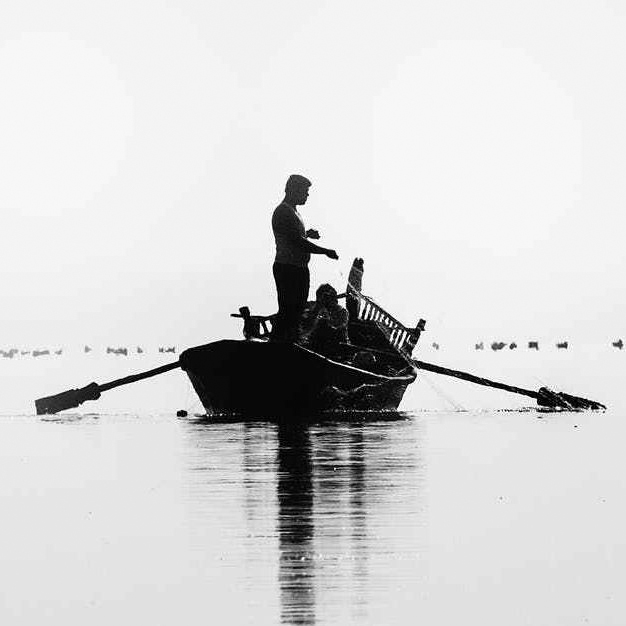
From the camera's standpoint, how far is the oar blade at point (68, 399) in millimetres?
27016

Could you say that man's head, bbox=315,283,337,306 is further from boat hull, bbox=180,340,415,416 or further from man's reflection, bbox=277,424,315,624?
man's reflection, bbox=277,424,315,624

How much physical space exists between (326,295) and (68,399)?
16.5 feet

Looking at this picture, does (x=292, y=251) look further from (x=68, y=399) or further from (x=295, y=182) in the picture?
(x=68, y=399)

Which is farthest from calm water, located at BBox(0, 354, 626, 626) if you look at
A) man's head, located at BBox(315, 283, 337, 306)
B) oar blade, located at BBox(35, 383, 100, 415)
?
man's head, located at BBox(315, 283, 337, 306)

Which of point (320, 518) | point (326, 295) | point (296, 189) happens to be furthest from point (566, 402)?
point (320, 518)

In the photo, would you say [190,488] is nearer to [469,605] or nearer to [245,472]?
[245,472]

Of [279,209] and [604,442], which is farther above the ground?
[279,209]

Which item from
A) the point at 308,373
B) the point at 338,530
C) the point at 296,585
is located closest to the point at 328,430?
the point at 308,373

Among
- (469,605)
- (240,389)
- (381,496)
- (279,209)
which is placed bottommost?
(469,605)

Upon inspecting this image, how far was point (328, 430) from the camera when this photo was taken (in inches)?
910

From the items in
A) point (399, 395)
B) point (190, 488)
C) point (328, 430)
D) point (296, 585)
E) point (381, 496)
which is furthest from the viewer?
point (399, 395)

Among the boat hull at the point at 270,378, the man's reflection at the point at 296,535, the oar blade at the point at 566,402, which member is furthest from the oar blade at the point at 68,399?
the oar blade at the point at 566,402

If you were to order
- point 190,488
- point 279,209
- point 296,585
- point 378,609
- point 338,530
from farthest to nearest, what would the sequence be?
1. point 279,209
2. point 190,488
3. point 338,530
4. point 296,585
5. point 378,609

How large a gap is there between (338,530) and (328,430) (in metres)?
11.4
